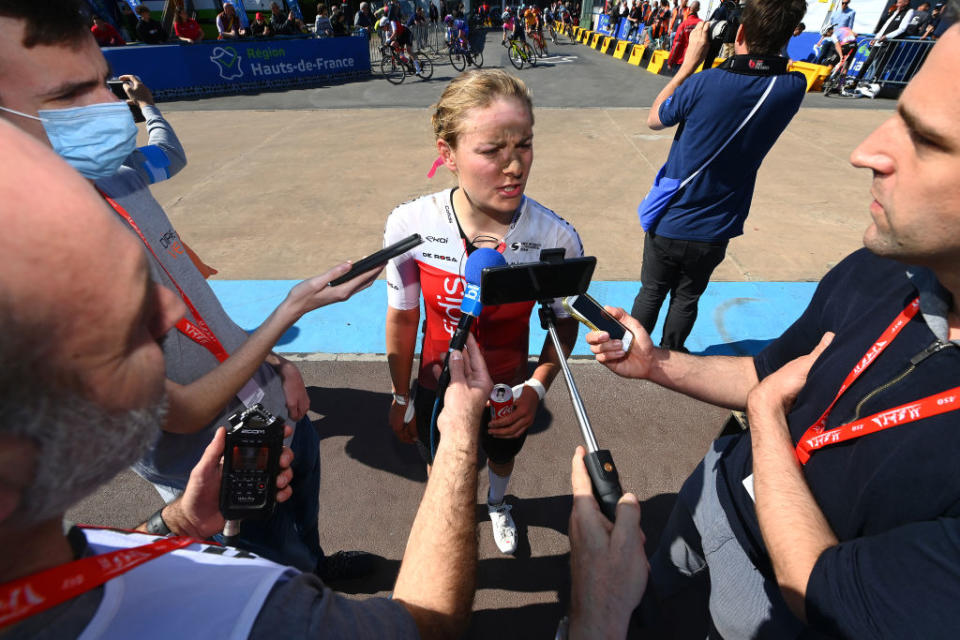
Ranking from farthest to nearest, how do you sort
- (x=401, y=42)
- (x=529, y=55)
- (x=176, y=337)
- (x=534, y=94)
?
(x=529, y=55)
(x=401, y=42)
(x=534, y=94)
(x=176, y=337)

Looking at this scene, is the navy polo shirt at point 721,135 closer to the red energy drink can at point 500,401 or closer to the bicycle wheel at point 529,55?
the red energy drink can at point 500,401

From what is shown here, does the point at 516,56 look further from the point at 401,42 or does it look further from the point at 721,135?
the point at 721,135

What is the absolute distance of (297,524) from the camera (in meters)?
2.15

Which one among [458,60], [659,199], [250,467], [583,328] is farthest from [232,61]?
[250,467]

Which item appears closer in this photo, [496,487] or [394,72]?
[496,487]

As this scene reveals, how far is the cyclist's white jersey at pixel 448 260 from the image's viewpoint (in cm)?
202

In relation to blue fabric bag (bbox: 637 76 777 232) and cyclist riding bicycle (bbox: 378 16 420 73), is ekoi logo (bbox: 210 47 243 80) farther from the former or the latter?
blue fabric bag (bbox: 637 76 777 232)

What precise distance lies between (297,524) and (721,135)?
3.18 metres

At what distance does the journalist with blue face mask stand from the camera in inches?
6.2

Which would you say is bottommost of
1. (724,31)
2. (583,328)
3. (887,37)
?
(583,328)

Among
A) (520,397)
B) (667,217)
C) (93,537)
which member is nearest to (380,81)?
(667,217)

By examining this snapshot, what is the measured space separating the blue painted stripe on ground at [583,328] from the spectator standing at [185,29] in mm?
13944

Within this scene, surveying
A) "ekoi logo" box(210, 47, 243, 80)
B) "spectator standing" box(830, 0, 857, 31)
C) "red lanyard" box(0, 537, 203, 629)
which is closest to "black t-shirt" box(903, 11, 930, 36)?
"spectator standing" box(830, 0, 857, 31)

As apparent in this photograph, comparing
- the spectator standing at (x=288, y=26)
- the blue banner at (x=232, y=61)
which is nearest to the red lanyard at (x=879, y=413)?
the blue banner at (x=232, y=61)
